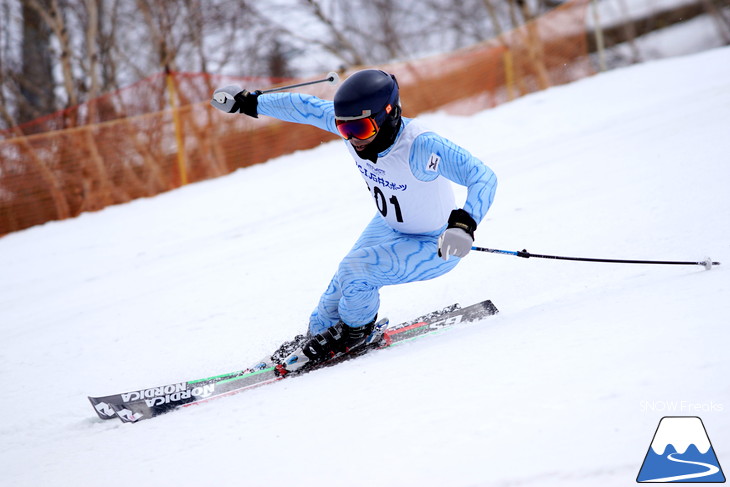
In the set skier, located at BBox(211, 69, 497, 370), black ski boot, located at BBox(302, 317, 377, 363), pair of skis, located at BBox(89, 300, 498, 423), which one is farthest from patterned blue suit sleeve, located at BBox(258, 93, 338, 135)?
pair of skis, located at BBox(89, 300, 498, 423)

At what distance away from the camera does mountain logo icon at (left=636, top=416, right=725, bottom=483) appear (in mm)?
1925

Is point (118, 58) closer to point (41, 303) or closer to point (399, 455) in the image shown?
point (41, 303)

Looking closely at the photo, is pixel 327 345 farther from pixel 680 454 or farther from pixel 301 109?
pixel 680 454

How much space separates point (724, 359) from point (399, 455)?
1.25 meters

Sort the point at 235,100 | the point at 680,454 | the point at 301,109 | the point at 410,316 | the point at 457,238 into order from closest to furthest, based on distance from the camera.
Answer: the point at 680,454
the point at 457,238
the point at 301,109
the point at 235,100
the point at 410,316

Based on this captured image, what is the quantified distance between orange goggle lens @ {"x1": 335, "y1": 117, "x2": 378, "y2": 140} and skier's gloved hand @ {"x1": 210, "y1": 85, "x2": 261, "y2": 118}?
3.19ft

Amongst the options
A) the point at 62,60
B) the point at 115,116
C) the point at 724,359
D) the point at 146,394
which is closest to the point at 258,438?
the point at 146,394

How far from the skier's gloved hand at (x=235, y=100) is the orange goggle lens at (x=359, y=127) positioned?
3.19 feet

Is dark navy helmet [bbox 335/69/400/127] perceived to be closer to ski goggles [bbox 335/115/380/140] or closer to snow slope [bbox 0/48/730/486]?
ski goggles [bbox 335/115/380/140]

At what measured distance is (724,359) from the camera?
227 cm

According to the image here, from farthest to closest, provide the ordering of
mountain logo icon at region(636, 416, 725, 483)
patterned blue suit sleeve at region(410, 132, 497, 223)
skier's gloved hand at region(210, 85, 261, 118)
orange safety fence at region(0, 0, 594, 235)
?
orange safety fence at region(0, 0, 594, 235)
skier's gloved hand at region(210, 85, 261, 118)
patterned blue suit sleeve at region(410, 132, 497, 223)
mountain logo icon at region(636, 416, 725, 483)

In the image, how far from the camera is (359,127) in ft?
10.1

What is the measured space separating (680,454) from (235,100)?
3.02 m

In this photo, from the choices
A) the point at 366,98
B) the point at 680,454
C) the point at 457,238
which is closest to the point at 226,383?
the point at 457,238
